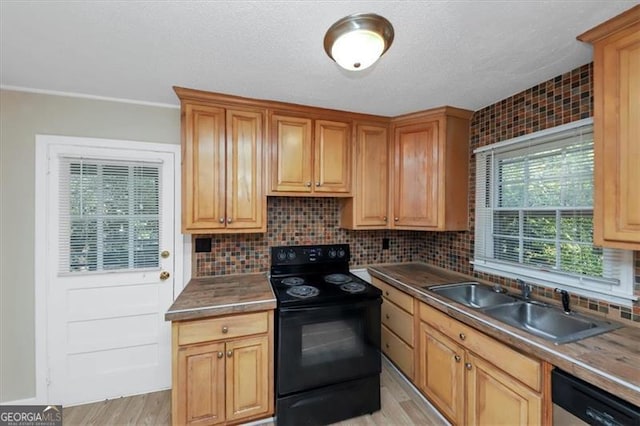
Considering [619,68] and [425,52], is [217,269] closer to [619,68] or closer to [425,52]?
[425,52]

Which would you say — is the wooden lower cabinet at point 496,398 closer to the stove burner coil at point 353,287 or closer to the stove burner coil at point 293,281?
the stove burner coil at point 353,287

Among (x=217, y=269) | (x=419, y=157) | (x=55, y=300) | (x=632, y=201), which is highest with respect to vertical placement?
(x=419, y=157)

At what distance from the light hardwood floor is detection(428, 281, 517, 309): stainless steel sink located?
81 cm

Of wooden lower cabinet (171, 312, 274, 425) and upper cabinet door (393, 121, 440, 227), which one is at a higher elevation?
upper cabinet door (393, 121, 440, 227)

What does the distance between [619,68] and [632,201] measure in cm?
61

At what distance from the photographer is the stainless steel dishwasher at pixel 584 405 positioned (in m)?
0.93

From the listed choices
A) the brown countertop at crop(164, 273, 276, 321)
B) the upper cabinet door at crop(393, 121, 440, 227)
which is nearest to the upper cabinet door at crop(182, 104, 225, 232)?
the brown countertop at crop(164, 273, 276, 321)

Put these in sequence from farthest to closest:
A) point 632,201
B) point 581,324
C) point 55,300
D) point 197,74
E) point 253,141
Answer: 1. point 253,141
2. point 55,300
3. point 197,74
4. point 581,324
5. point 632,201

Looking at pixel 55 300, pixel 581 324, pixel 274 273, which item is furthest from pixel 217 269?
pixel 581 324

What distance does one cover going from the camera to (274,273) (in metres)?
2.39

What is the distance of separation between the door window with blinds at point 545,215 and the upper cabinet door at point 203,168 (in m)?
2.10

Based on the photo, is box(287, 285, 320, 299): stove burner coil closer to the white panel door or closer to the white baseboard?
the white panel door

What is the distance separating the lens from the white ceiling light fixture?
3.65ft

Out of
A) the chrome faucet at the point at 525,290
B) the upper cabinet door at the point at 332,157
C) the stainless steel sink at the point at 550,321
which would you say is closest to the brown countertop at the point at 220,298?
the upper cabinet door at the point at 332,157
